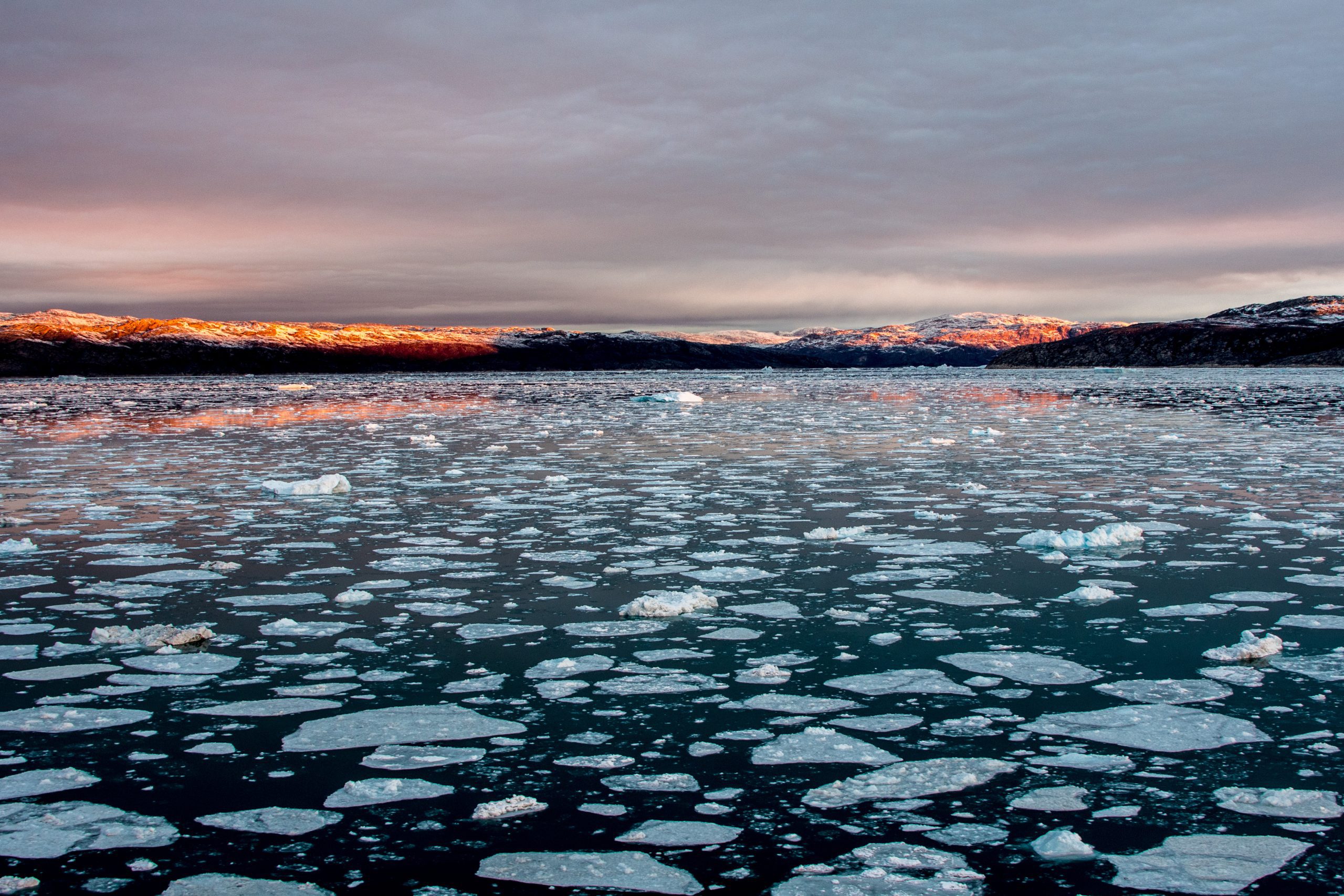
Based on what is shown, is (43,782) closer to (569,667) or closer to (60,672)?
(60,672)

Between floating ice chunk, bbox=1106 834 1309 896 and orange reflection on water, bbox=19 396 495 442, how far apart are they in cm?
2203

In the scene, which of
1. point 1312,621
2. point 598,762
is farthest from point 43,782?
point 1312,621

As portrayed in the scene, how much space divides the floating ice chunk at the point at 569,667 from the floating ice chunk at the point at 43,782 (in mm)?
1922

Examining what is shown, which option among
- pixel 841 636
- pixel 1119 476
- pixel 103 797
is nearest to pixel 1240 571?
pixel 841 636

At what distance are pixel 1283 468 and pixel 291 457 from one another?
14.7m

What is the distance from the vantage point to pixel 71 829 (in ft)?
10.8

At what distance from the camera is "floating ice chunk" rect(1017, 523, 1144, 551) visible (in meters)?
7.93

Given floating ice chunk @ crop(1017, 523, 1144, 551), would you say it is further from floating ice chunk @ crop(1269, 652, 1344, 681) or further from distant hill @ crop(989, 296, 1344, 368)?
distant hill @ crop(989, 296, 1344, 368)

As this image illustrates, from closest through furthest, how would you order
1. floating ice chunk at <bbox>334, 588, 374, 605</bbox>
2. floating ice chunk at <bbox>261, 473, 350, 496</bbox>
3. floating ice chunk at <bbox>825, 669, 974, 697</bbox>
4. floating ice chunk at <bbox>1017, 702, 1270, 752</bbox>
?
floating ice chunk at <bbox>1017, 702, 1270, 752</bbox> < floating ice chunk at <bbox>825, 669, 974, 697</bbox> < floating ice chunk at <bbox>334, 588, 374, 605</bbox> < floating ice chunk at <bbox>261, 473, 350, 496</bbox>

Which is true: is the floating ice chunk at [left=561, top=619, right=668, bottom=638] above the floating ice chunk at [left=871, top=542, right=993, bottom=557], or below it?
below

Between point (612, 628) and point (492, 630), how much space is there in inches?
27.1

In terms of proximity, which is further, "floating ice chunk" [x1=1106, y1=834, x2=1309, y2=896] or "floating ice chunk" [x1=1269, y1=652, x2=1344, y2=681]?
"floating ice chunk" [x1=1269, y1=652, x2=1344, y2=681]

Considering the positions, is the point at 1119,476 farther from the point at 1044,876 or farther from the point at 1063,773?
the point at 1044,876

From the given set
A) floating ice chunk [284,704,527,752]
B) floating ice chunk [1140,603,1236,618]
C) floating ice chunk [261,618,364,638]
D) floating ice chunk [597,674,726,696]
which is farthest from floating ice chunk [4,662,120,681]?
floating ice chunk [1140,603,1236,618]
